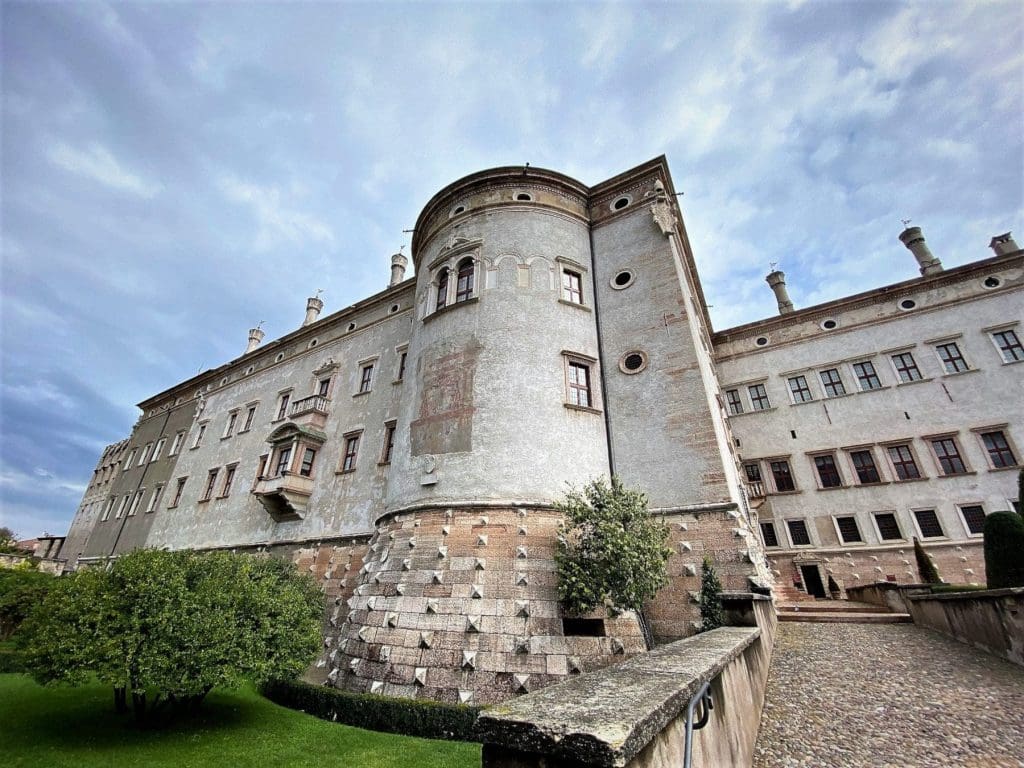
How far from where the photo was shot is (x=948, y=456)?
59.8ft

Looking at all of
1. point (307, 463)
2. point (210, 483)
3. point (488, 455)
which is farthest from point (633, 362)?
point (210, 483)

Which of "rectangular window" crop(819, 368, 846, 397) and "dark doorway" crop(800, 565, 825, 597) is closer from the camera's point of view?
"dark doorway" crop(800, 565, 825, 597)

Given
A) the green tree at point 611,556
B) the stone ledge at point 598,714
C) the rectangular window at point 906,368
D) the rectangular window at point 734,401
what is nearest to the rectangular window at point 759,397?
the rectangular window at point 734,401

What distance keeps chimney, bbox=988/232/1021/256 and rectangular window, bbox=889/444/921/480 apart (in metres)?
11.5

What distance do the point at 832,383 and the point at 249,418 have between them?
101ft

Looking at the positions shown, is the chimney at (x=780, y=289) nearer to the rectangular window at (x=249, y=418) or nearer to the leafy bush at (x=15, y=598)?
the rectangular window at (x=249, y=418)

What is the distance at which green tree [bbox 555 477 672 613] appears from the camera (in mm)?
8805

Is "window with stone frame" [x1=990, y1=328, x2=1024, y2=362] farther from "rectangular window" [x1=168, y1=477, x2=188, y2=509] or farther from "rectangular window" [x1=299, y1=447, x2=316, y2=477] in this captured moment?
"rectangular window" [x1=168, y1=477, x2=188, y2=509]

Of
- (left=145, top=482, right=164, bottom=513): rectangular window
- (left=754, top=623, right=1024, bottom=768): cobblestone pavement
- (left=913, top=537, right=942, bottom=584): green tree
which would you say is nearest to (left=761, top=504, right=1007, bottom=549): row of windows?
(left=913, top=537, right=942, bottom=584): green tree

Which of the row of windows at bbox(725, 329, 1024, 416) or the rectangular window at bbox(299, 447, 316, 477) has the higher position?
the row of windows at bbox(725, 329, 1024, 416)

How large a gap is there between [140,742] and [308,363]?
1963cm

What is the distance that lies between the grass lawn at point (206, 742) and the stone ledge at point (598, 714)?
483 centimetres

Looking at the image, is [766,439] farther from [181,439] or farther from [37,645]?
[181,439]

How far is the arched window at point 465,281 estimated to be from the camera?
49.4 ft
